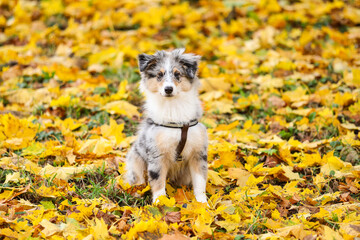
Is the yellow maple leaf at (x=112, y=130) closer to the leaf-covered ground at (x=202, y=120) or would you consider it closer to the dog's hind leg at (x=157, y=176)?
the leaf-covered ground at (x=202, y=120)

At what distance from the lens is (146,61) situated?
3396 millimetres

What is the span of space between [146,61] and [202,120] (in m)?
1.72

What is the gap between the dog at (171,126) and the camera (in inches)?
127

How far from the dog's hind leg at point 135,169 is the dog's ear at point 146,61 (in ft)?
2.65

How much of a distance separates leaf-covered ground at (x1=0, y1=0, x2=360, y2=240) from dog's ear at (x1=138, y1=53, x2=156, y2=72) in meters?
1.11

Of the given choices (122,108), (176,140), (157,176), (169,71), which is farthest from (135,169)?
(122,108)

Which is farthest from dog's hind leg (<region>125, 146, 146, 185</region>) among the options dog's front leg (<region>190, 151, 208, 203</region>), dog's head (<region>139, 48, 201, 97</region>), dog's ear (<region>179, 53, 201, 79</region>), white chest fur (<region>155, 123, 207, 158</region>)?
dog's ear (<region>179, 53, 201, 79</region>)

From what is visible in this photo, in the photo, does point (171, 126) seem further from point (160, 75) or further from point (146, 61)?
point (146, 61)

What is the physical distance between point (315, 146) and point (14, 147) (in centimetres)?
326

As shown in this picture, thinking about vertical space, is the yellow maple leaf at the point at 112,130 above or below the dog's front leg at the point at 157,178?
below

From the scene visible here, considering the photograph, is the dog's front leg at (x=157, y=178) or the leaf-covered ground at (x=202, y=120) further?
the dog's front leg at (x=157, y=178)

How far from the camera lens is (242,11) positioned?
812 centimetres

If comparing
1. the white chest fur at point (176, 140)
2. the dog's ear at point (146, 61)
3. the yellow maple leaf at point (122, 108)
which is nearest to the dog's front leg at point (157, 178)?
the white chest fur at point (176, 140)

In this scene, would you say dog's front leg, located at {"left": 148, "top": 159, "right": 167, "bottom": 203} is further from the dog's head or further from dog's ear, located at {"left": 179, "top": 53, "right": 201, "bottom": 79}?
dog's ear, located at {"left": 179, "top": 53, "right": 201, "bottom": 79}
